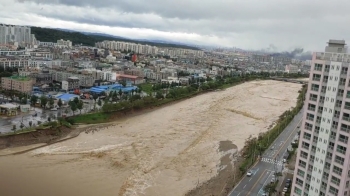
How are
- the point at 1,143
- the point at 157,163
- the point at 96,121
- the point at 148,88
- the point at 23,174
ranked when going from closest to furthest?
the point at 23,174, the point at 157,163, the point at 1,143, the point at 96,121, the point at 148,88

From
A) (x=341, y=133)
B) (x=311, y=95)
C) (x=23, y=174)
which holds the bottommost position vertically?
(x=23, y=174)

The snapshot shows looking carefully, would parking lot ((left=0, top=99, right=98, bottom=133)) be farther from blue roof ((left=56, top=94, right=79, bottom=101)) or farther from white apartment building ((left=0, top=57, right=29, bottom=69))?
white apartment building ((left=0, top=57, right=29, bottom=69))

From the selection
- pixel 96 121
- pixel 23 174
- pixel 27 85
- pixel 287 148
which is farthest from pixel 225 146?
pixel 27 85

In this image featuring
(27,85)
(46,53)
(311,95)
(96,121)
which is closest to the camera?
(311,95)

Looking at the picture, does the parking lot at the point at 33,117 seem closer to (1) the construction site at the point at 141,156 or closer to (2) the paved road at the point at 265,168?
(1) the construction site at the point at 141,156

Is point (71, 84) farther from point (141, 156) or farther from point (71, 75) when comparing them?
point (141, 156)

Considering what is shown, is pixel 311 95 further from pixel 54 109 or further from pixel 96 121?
pixel 54 109

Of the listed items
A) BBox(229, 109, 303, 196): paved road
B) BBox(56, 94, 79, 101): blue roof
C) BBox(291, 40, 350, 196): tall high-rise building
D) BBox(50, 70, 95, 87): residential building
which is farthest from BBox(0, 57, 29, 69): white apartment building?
BBox(291, 40, 350, 196): tall high-rise building
